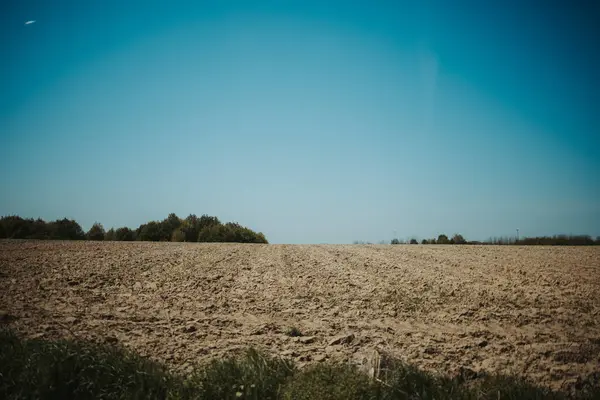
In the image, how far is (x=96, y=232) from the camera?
48.5 meters

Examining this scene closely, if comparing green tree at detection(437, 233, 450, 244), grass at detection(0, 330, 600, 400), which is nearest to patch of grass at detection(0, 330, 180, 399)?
grass at detection(0, 330, 600, 400)

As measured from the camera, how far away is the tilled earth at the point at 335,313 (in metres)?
6.04

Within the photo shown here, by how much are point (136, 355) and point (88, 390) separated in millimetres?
820

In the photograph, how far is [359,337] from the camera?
6816 mm

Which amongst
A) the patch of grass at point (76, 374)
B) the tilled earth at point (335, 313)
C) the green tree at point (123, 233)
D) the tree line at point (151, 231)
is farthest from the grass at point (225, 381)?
the green tree at point (123, 233)

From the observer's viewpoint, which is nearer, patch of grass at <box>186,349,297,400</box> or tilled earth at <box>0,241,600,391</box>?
patch of grass at <box>186,349,297,400</box>

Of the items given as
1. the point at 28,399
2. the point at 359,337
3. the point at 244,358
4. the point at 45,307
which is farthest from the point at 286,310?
the point at 45,307

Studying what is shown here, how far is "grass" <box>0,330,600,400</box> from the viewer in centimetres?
455

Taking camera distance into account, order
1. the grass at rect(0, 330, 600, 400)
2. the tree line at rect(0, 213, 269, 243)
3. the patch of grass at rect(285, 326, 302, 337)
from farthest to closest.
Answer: the tree line at rect(0, 213, 269, 243) → the patch of grass at rect(285, 326, 302, 337) → the grass at rect(0, 330, 600, 400)

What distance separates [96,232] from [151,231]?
7595mm

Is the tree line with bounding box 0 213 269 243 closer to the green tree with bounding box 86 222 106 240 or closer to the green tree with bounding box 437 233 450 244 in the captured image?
the green tree with bounding box 86 222 106 240

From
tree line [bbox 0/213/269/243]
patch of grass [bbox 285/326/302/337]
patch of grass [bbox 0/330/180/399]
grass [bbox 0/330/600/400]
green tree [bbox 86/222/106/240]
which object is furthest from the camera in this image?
green tree [bbox 86/222/106/240]

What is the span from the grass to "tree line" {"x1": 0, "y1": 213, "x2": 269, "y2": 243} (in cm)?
4473

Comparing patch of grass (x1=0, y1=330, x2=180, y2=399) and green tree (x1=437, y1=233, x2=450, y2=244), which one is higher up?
green tree (x1=437, y1=233, x2=450, y2=244)
